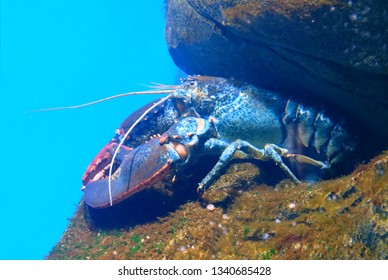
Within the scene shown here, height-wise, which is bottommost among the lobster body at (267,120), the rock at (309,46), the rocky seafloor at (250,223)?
the rocky seafloor at (250,223)

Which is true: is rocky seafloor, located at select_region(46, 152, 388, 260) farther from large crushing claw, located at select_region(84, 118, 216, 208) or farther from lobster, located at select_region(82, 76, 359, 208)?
large crushing claw, located at select_region(84, 118, 216, 208)

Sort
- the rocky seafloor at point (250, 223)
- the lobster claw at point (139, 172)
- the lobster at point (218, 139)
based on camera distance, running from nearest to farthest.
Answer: the rocky seafloor at point (250, 223), the lobster claw at point (139, 172), the lobster at point (218, 139)

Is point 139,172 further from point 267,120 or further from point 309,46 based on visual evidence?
point 309,46

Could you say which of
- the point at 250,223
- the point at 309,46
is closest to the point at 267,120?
the point at 309,46

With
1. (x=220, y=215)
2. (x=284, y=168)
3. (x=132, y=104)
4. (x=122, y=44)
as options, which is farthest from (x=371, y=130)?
(x=122, y=44)

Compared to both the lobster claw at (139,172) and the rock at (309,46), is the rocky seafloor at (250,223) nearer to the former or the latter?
the lobster claw at (139,172)

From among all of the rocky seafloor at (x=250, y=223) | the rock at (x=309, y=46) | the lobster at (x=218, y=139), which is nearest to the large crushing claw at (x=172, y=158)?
the lobster at (x=218, y=139)

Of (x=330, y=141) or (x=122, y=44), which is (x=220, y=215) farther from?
(x=122, y=44)

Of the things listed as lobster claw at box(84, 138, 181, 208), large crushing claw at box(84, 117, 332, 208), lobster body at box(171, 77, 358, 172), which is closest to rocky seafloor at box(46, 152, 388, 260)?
large crushing claw at box(84, 117, 332, 208)

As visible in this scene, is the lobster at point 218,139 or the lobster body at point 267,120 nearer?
the lobster at point 218,139
